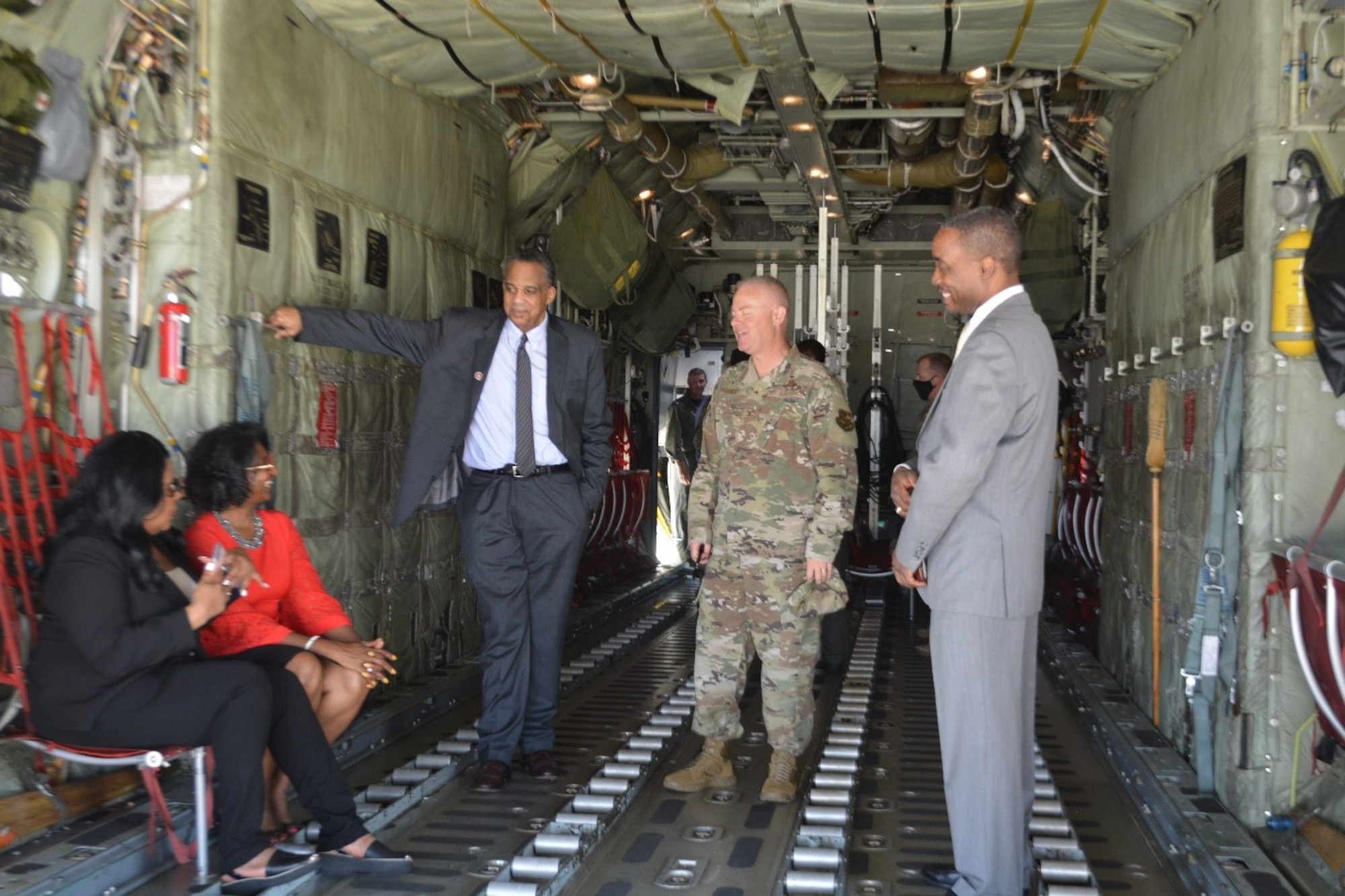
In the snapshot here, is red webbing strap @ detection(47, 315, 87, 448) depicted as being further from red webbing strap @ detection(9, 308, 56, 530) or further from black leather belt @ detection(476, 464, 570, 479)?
black leather belt @ detection(476, 464, 570, 479)

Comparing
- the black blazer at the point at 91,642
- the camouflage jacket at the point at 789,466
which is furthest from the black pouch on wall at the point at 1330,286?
the black blazer at the point at 91,642

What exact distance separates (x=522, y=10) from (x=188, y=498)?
249cm

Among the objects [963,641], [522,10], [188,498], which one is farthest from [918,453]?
[522,10]

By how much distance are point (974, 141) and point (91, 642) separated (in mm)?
6366

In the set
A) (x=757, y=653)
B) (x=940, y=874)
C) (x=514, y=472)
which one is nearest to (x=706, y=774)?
(x=757, y=653)

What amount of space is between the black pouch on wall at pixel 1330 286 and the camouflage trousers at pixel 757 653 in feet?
6.27

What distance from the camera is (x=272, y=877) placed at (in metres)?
3.49

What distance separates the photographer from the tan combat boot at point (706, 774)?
187 inches

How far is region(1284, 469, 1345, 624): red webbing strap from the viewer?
358 cm

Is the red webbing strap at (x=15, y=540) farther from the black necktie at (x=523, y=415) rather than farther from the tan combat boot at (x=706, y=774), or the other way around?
the tan combat boot at (x=706, y=774)

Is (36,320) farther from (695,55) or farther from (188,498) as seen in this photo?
(695,55)

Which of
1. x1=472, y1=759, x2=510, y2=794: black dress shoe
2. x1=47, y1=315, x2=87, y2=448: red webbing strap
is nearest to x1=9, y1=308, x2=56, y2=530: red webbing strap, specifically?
x1=47, y1=315, x2=87, y2=448: red webbing strap

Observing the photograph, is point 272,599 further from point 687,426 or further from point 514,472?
point 687,426

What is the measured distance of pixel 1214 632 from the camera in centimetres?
429
